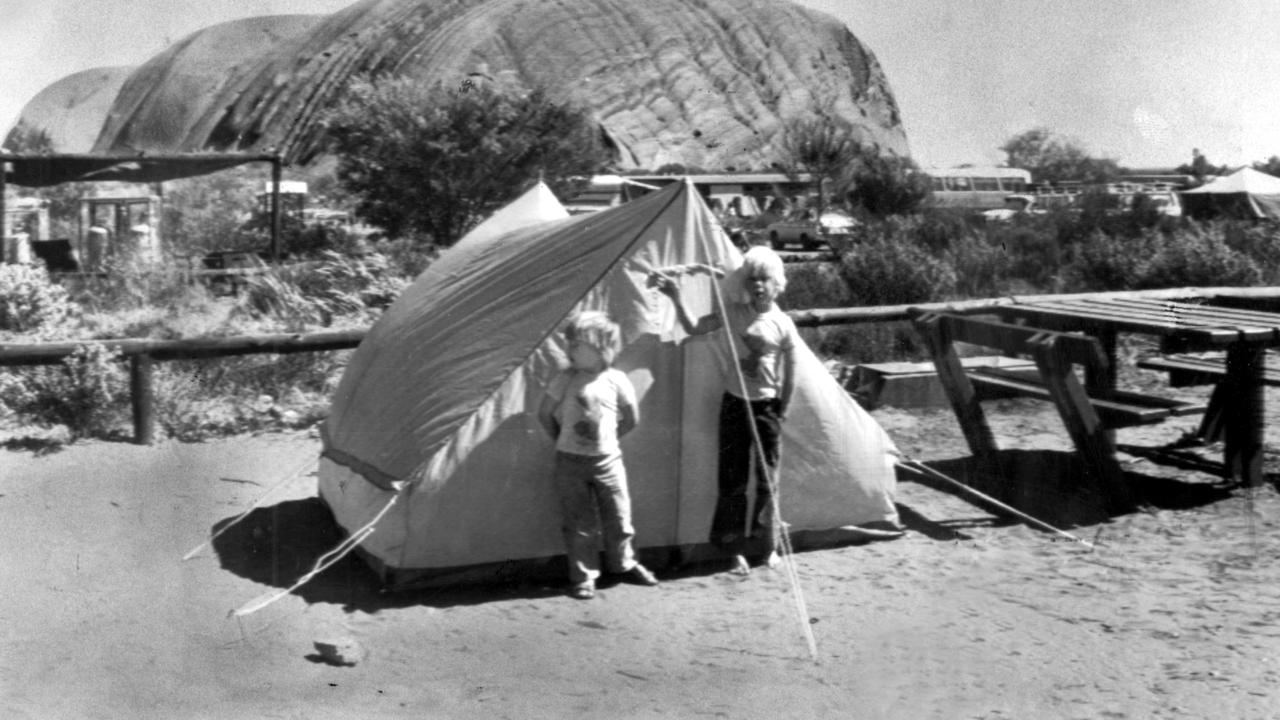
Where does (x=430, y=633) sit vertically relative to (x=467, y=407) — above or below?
below

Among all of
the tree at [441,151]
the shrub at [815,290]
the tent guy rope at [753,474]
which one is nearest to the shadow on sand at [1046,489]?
the tent guy rope at [753,474]

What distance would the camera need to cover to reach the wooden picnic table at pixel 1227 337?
7172 millimetres

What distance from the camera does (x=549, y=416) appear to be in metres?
6.01

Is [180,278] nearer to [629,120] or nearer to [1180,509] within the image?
[1180,509]

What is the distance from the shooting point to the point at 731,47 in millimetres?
82875

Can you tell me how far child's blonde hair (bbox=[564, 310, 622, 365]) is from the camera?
5.90 metres

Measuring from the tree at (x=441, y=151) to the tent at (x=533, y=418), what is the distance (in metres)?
16.2

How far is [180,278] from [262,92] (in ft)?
241

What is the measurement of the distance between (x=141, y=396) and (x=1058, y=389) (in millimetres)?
5243

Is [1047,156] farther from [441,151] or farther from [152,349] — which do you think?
[152,349]

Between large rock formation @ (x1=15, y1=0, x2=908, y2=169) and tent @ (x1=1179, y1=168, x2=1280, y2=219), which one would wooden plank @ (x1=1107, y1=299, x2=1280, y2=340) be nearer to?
tent @ (x1=1179, y1=168, x2=1280, y2=219)

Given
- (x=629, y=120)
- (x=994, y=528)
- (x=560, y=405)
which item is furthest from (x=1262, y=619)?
(x=629, y=120)

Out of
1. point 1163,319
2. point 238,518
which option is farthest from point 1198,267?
point 238,518

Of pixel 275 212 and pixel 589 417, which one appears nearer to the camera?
pixel 589 417
